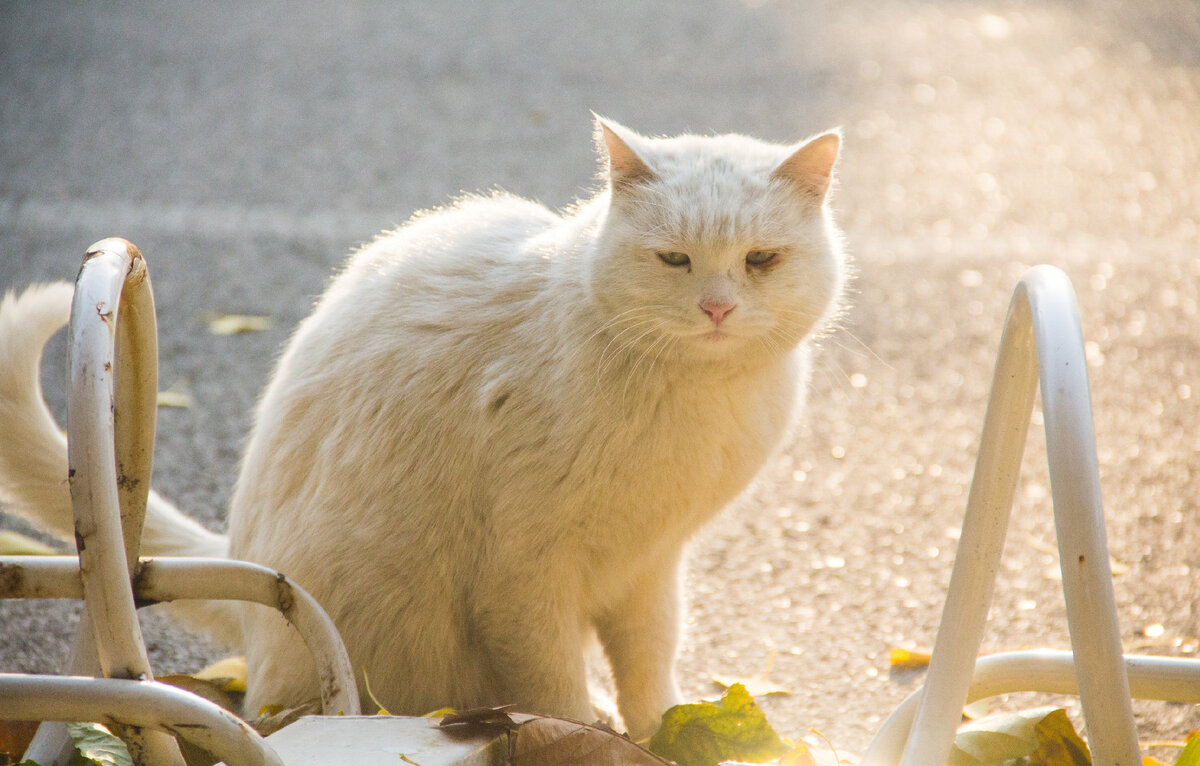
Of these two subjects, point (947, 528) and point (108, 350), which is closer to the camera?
point (108, 350)

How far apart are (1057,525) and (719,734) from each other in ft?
2.15

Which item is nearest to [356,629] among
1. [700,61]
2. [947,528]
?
[947,528]

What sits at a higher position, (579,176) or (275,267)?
(579,176)

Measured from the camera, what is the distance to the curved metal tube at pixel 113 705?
864 mm

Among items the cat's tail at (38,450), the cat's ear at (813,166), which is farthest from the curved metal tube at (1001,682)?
the cat's tail at (38,450)

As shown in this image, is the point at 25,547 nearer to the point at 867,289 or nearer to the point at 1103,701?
the point at 1103,701

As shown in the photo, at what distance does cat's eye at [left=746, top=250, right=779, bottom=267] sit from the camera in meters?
1.51

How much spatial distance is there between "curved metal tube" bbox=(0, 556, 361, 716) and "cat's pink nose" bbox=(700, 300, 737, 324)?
25.1 inches

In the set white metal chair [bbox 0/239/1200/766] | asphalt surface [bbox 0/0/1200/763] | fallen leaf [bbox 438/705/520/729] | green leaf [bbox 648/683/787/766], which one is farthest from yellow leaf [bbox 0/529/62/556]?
green leaf [bbox 648/683/787/766]

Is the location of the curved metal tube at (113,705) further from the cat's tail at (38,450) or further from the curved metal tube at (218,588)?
the cat's tail at (38,450)

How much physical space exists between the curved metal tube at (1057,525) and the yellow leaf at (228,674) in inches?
46.6

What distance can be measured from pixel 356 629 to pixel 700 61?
4.25 m

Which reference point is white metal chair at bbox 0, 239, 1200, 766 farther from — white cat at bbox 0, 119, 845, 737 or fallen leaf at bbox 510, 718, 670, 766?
white cat at bbox 0, 119, 845, 737

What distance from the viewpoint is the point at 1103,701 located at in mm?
811
